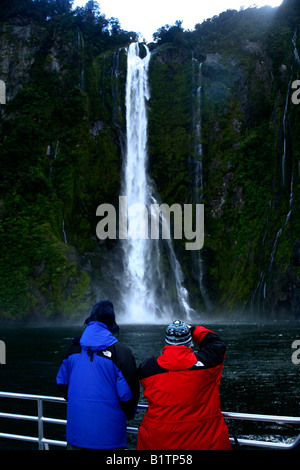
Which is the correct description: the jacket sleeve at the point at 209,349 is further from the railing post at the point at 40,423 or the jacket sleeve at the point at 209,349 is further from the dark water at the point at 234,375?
the dark water at the point at 234,375

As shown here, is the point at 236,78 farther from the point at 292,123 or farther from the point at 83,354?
the point at 83,354

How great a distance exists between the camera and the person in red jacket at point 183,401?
8.13ft

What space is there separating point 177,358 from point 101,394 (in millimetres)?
565

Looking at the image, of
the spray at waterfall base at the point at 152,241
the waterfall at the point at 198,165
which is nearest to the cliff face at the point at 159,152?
the waterfall at the point at 198,165

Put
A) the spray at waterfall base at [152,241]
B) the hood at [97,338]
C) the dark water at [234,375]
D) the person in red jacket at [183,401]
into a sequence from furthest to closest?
the spray at waterfall base at [152,241] → the dark water at [234,375] → the hood at [97,338] → the person in red jacket at [183,401]

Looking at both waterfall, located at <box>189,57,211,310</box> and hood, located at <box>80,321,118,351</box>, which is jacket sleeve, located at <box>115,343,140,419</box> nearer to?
hood, located at <box>80,321,118,351</box>

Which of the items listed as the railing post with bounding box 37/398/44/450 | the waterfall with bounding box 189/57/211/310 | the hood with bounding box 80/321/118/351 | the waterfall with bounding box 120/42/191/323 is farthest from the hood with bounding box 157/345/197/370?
the waterfall with bounding box 189/57/211/310

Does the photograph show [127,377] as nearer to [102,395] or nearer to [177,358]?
[102,395]

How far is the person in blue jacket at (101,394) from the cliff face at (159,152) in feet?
78.8

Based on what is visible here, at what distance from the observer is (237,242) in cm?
3009

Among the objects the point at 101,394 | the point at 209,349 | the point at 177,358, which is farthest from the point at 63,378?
the point at 209,349

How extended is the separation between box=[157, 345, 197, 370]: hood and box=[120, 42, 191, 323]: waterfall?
26.1m

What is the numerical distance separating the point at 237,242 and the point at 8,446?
25.9 meters

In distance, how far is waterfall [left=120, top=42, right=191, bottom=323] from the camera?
29891 millimetres
